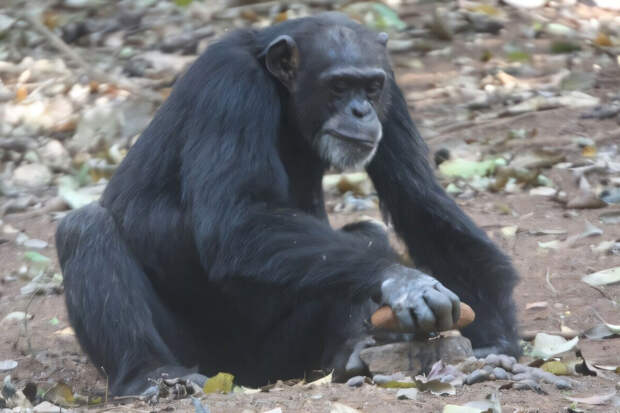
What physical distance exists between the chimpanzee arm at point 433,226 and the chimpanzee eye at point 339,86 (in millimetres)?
471

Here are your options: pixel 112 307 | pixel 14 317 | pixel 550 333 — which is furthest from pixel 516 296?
pixel 14 317

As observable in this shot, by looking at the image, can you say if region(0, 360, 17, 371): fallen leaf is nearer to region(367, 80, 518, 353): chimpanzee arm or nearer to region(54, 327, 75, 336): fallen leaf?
region(54, 327, 75, 336): fallen leaf

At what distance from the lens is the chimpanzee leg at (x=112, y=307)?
4961mm

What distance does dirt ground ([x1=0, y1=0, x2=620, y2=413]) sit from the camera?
12.9 ft

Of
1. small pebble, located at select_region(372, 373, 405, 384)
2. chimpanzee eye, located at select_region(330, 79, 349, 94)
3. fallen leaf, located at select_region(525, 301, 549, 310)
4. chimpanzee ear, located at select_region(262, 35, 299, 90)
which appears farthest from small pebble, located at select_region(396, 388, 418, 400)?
fallen leaf, located at select_region(525, 301, 549, 310)

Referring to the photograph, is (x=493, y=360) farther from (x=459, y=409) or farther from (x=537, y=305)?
(x=537, y=305)

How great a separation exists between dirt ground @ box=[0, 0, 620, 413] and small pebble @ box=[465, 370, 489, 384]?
0.08m

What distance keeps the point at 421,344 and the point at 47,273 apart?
355 centimetres

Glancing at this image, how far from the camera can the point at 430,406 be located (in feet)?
12.4

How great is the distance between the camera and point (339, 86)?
5.14 m

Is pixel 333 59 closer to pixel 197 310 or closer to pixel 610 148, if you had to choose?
pixel 197 310

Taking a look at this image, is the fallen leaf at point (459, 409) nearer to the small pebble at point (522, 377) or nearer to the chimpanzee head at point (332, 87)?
the small pebble at point (522, 377)

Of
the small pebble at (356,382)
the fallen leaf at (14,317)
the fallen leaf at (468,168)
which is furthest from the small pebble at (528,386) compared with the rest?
the fallen leaf at (468,168)

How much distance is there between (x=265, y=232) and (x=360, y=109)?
0.89m
